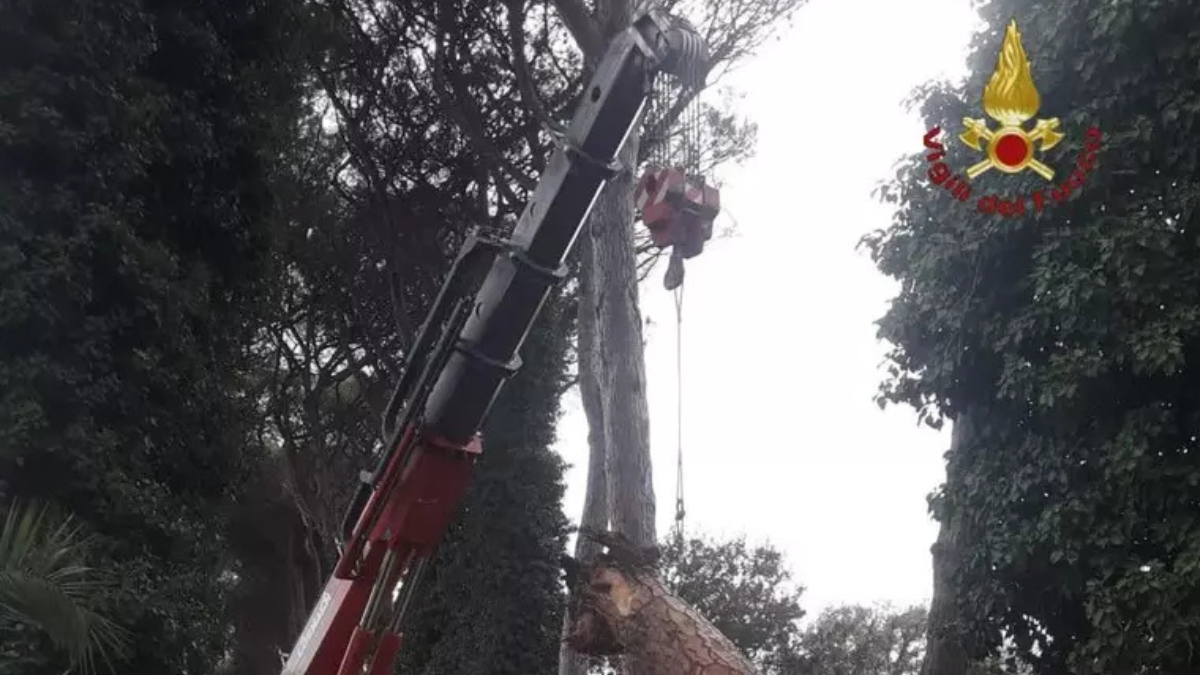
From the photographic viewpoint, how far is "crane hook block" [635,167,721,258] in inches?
211

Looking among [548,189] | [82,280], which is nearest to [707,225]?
[548,189]

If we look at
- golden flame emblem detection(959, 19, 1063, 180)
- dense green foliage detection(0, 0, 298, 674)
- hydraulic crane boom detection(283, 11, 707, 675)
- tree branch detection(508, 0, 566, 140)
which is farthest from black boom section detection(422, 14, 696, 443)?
tree branch detection(508, 0, 566, 140)

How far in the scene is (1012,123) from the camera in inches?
254

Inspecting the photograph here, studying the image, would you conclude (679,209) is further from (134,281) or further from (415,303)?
(415,303)

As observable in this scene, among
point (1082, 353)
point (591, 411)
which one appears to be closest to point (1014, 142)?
point (1082, 353)

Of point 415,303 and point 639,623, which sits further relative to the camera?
point 415,303

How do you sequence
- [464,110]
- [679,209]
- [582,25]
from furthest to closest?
[464,110]
[582,25]
[679,209]

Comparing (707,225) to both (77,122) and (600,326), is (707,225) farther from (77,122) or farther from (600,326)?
(77,122)

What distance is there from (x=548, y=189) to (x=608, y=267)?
3081mm

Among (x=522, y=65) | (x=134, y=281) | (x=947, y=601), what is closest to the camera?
(x=134, y=281)

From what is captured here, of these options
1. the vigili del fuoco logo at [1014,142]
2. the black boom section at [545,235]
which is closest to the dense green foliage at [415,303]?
the vigili del fuoco logo at [1014,142]

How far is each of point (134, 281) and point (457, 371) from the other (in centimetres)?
276

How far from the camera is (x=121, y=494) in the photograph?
604 centimetres

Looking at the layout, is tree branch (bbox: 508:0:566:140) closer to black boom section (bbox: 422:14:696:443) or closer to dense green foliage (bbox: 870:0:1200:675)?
dense green foliage (bbox: 870:0:1200:675)
